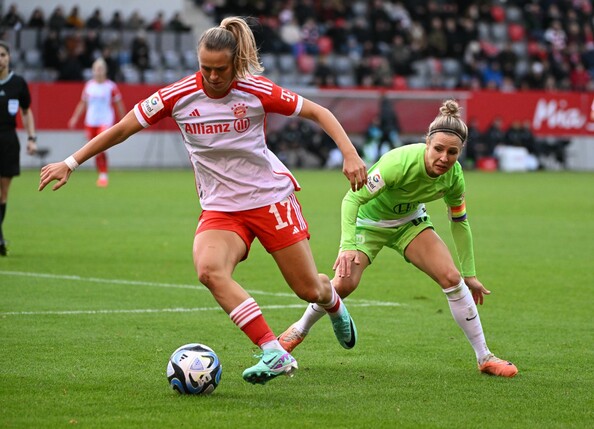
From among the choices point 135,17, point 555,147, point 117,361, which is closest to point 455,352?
point 117,361

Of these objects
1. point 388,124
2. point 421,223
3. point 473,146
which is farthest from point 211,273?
point 473,146

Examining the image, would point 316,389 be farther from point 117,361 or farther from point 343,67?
point 343,67

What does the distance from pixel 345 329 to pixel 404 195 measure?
39.1 inches

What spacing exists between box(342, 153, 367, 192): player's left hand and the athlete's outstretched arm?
125 cm

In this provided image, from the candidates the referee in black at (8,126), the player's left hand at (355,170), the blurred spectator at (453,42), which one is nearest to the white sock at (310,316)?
the player's left hand at (355,170)

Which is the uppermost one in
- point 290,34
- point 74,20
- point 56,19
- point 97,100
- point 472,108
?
point 97,100

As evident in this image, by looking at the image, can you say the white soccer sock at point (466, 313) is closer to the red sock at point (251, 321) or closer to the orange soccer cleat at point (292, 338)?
the orange soccer cleat at point (292, 338)

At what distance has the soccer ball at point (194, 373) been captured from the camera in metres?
6.59

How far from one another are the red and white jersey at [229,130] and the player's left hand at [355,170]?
1.66ft

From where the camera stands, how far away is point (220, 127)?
22.2 feet

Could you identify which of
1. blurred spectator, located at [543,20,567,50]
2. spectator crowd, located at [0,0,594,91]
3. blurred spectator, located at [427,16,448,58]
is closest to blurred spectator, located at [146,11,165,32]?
spectator crowd, located at [0,0,594,91]

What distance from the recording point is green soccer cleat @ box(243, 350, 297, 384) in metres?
6.45

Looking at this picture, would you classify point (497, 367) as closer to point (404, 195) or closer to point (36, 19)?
point (404, 195)

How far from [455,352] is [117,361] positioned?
2458 millimetres
